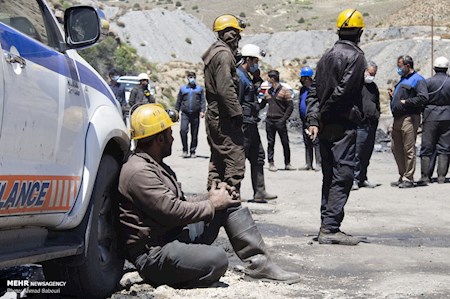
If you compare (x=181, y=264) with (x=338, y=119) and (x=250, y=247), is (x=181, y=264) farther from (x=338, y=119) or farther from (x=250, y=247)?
(x=338, y=119)

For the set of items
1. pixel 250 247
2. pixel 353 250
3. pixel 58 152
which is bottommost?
pixel 353 250

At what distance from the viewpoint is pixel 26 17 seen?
5324mm

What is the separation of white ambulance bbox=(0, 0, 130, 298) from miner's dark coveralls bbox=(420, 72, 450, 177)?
9.83 meters

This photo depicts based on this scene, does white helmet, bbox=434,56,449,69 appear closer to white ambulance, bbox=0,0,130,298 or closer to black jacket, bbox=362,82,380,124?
black jacket, bbox=362,82,380,124

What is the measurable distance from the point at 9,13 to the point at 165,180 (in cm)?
194

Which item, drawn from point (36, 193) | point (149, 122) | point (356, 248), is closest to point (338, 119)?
Answer: point (356, 248)

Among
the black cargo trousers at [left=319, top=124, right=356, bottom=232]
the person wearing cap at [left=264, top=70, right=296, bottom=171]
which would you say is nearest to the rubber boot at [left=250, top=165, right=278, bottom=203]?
the black cargo trousers at [left=319, top=124, right=356, bottom=232]

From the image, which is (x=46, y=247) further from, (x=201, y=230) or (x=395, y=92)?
(x=395, y=92)

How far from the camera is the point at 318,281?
7082 millimetres

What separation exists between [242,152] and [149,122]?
10.3ft

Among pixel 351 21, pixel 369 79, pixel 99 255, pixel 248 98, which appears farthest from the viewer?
pixel 369 79

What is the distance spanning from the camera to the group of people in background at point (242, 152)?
20.9 feet

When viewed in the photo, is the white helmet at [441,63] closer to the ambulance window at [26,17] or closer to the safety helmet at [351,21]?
the safety helmet at [351,21]

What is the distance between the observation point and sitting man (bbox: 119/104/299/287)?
20.7 ft
